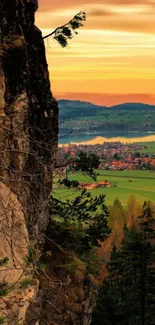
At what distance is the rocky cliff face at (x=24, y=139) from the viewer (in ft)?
40.6

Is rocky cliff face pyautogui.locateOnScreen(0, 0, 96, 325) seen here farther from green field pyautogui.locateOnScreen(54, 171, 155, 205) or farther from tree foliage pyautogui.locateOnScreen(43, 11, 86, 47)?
green field pyautogui.locateOnScreen(54, 171, 155, 205)

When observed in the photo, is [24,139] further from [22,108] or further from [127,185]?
[127,185]

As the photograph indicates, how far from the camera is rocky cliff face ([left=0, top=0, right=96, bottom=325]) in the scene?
12367 mm

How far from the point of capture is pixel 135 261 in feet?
107

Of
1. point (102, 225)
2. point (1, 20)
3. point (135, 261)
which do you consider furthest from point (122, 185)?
point (1, 20)

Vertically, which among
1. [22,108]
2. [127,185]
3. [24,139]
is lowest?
[127,185]

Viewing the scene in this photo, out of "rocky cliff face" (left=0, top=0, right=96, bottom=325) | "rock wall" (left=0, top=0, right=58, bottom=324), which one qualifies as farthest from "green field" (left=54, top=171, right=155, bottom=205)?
"rock wall" (left=0, top=0, right=58, bottom=324)

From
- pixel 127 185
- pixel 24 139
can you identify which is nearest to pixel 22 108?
pixel 24 139

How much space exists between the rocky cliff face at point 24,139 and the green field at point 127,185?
86770 millimetres

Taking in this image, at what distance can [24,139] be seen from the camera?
47.4 ft

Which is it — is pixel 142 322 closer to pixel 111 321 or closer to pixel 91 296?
pixel 111 321

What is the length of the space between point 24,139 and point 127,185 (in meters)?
121

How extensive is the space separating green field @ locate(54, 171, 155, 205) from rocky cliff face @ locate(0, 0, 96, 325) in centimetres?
8677

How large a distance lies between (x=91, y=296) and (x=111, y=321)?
8.37 metres
